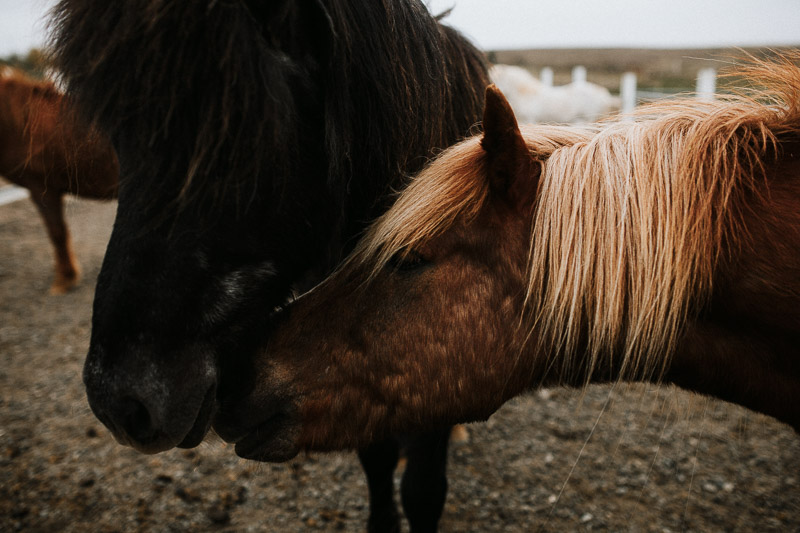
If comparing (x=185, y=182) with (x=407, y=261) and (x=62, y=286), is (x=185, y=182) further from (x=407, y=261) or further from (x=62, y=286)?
(x=62, y=286)

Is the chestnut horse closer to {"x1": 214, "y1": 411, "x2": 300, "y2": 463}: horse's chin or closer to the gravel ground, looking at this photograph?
{"x1": 214, "y1": 411, "x2": 300, "y2": 463}: horse's chin

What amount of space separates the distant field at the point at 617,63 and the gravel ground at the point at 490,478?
294 inches

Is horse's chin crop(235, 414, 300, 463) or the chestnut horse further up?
the chestnut horse

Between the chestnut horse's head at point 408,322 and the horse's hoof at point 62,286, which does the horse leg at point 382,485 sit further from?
the horse's hoof at point 62,286

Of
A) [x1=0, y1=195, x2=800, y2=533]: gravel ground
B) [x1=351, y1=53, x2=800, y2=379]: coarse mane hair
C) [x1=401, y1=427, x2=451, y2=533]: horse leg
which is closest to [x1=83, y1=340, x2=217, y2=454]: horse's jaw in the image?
[x1=351, y1=53, x2=800, y2=379]: coarse mane hair

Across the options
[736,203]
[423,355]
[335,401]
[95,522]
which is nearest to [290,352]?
[335,401]

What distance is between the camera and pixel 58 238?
18.8 ft

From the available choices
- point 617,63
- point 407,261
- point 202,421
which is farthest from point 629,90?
point 202,421

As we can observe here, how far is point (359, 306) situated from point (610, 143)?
0.81 meters

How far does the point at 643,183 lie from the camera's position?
127 centimetres

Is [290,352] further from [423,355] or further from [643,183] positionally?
[643,183]

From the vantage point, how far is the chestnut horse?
4.05ft

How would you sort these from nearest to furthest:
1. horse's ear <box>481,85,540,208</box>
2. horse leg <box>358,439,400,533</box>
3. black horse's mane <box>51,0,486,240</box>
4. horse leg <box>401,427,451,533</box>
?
black horse's mane <box>51,0,486,240</box>
horse's ear <box>481,85,540,208</box>
horse leg <box>401,427,451,533</box>
horse leg <box>358,439,400,533</box>

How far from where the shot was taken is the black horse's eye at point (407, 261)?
137 centimetres
